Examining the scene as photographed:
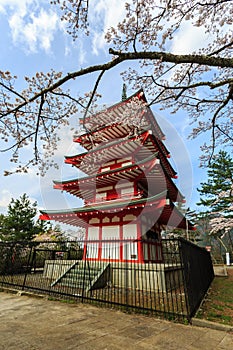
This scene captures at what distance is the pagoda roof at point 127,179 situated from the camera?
35.1 feet

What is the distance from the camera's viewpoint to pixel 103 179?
40.5 ft

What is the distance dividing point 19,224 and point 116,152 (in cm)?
1808

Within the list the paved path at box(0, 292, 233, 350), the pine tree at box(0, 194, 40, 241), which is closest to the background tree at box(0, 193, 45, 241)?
the pine tree at box(0, 194, 40, 241)

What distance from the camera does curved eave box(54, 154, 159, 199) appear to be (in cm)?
1057

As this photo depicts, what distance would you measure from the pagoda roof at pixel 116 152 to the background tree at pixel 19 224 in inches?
575

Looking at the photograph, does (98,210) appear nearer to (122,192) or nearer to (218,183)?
(122,192)

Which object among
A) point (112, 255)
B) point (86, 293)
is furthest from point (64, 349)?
point (112, 255)

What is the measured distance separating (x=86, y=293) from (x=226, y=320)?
457 cm

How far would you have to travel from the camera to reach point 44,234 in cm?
2616

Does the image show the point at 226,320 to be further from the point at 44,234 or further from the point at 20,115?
the point at 44,234

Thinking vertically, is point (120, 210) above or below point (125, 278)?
above

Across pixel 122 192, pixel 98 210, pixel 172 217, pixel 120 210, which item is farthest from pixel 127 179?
pixel 172 217

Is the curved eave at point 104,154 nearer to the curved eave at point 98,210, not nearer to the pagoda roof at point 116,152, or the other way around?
the pagoda roof at point 116,152

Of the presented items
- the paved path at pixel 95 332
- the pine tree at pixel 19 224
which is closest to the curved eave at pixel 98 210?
the paved path at pixel 95 332
